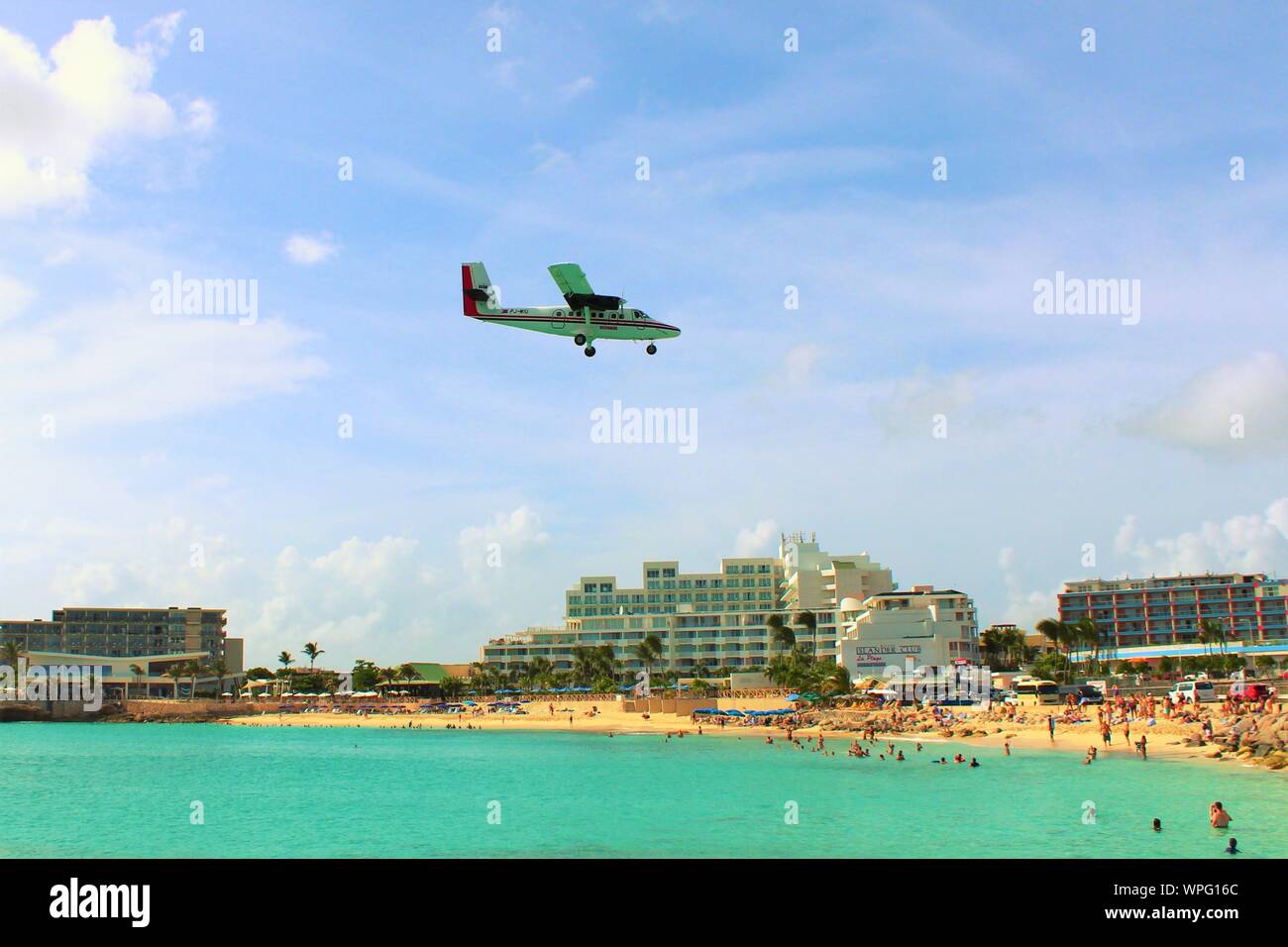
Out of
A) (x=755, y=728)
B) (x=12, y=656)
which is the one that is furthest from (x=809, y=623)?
(x=12, y=656)

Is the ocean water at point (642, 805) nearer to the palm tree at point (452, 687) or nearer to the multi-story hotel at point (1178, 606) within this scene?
the palm tree at point (452, 687)

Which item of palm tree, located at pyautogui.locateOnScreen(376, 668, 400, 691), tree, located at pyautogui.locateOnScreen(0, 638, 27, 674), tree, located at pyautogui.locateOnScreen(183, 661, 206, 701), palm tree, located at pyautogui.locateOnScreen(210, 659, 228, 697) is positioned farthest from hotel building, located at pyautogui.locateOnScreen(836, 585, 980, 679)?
tree, located at pyautogui.locateOnScreen(0, 638, 27, 674)

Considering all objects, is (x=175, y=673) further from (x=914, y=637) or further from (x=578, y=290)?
→ (x=578, y=290)

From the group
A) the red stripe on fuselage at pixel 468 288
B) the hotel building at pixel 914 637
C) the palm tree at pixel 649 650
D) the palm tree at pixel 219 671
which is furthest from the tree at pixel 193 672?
the red stripe on fuselage at pixel 468 288

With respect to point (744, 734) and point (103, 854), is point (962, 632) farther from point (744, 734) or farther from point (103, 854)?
point (103, 854)

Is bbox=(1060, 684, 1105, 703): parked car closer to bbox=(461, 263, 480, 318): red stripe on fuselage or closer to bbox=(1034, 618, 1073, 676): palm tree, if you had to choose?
bbox=(1034, 618, 1073, 676): palm tree
